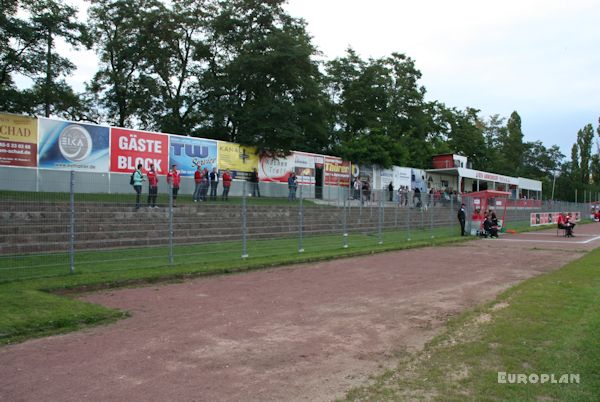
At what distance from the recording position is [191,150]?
91.3ft

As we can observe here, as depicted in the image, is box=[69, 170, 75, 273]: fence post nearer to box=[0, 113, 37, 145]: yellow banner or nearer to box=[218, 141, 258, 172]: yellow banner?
box=[0, 113, 37, 145]: yellow banner

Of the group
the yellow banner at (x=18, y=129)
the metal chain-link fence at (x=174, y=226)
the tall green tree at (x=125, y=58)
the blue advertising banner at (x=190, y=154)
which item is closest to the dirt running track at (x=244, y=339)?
the metal chain-link fence at (x=174, y=226)

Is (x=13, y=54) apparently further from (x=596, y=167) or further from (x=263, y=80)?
(x=596, y=167)

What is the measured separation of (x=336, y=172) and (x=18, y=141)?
919 inches

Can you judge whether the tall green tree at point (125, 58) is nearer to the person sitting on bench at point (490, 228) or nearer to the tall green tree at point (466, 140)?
the person sitting on bench at point (490, 228)

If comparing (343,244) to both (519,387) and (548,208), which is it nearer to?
(519,387)

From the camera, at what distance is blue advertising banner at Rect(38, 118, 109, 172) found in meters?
21.6

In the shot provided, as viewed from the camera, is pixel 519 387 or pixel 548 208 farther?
pixel 548 208

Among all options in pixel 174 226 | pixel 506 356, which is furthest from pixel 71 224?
pixel 506 356

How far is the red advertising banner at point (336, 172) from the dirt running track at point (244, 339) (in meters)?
25.9

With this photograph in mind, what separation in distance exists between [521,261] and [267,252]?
8206 millimetres

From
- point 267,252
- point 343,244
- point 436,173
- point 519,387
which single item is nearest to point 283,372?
point 519,387

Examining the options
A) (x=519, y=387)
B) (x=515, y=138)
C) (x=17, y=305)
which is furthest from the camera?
(x=515, y=138)

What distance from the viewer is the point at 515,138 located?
94.0 metres
